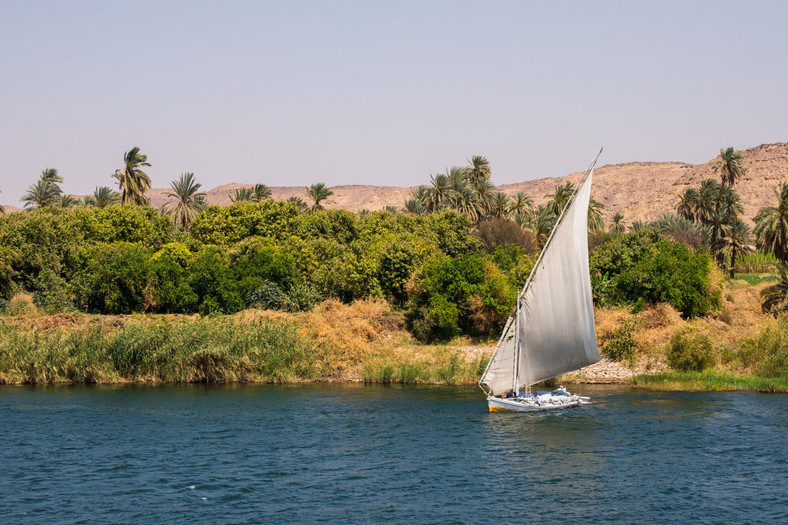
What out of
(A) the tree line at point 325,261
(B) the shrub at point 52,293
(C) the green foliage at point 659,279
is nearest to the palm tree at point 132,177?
(A) the tree line at point 325,261

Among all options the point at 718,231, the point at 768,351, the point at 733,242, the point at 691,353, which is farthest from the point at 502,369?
the point at 718,231

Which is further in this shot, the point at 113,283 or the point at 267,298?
the point at 113,283

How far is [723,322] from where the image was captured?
5750cm

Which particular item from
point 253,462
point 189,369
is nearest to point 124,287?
point 189,369

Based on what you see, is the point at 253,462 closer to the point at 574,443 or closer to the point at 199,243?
the point at 574,443

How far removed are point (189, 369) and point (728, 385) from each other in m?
30.3

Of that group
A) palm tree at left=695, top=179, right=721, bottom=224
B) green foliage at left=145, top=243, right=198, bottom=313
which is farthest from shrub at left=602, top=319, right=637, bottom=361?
palm tree at left=695, top=179, right=721, bottom=224

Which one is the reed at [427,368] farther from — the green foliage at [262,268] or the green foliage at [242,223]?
the green foliage at [242,223]

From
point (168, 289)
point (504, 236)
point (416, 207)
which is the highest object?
point (416, 207)

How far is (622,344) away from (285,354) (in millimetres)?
20066

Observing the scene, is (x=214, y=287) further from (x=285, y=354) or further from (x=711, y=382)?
(x=711, y=382)

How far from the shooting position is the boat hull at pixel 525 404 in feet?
132

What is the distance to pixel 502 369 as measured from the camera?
41.0 m

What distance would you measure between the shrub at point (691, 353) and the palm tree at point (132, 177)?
62.3 metres
